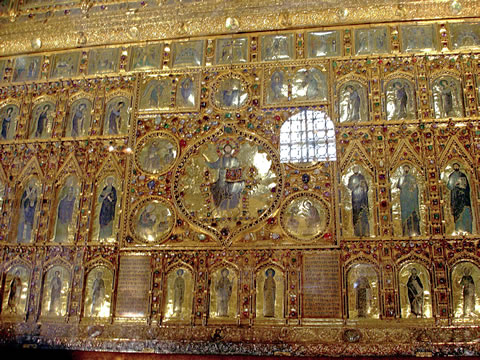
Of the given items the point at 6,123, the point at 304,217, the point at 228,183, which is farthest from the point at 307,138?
the point at 6,123

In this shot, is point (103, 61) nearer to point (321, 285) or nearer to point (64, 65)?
point (64, 65)

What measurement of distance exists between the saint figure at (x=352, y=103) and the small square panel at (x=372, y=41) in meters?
0.72

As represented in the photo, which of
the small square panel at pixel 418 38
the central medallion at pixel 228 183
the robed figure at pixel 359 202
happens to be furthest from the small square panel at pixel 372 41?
the central medallion at pixel 228 183

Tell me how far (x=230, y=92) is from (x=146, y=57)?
6.00ft

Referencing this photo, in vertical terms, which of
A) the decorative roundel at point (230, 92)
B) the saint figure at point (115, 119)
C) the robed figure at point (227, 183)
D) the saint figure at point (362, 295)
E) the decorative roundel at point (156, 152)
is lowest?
the saint figure at point (362, 295)

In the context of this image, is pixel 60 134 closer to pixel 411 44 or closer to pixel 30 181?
pixel 30 181

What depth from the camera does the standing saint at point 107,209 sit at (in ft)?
28.5

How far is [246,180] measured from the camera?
8547 mm

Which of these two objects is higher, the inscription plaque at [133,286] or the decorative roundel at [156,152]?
the decorative roundel at [156,152]

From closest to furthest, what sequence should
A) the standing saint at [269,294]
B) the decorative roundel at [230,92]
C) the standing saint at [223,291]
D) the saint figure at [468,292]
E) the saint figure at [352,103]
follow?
the saint figure at [468,292] < the standing saint at [269,294] < the standing saint at [223,291] < the saint figure at [352,103] < the decorative roundel at [230,92]

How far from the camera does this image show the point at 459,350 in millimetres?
7121

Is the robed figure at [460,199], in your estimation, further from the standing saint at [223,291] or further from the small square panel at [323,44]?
the standing saint at [223,291]

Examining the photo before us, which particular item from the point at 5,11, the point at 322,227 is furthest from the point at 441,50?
the point at 5,11

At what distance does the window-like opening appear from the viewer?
8.50 m
